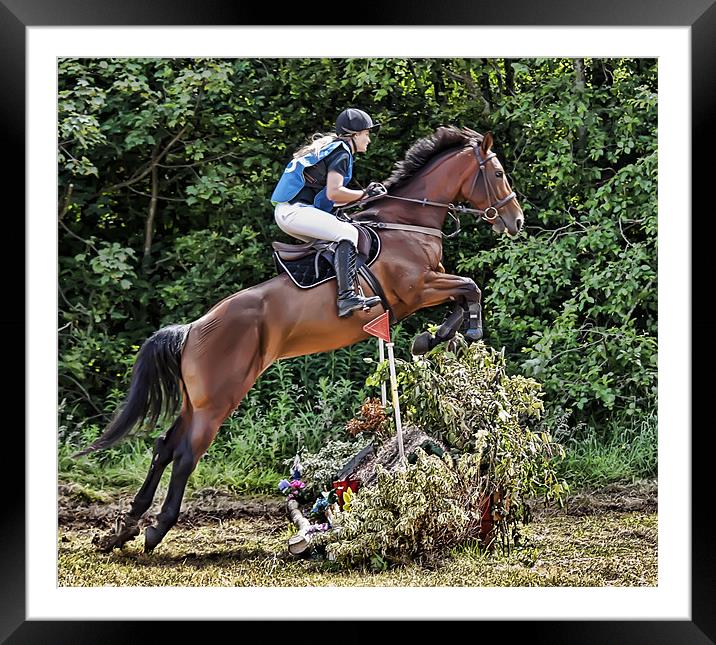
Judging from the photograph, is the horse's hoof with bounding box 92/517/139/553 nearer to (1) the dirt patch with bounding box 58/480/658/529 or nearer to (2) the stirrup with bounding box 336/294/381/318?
(1) the dirt patch with bounding box 58/480/658/529

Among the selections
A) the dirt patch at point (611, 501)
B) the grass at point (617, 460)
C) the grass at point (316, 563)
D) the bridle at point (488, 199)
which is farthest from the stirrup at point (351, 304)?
the grass at point (617, 460)

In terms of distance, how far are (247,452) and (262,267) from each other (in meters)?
1.48

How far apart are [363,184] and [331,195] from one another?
180 cm

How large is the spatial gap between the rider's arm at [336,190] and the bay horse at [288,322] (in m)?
0.34

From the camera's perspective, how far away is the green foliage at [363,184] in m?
7.73

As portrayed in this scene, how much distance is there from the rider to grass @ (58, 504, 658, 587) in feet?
5.44

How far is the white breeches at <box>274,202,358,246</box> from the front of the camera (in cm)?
622

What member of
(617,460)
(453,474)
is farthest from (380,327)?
(617,460)

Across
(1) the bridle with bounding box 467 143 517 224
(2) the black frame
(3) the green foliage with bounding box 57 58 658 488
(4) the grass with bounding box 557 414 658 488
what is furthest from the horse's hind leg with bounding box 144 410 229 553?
(4) the grass with bounding box 557 414 658 488

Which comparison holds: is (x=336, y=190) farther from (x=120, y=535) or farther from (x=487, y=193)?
(x=120, y=535)

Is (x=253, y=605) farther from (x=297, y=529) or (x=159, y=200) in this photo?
(x=159, y=200)
